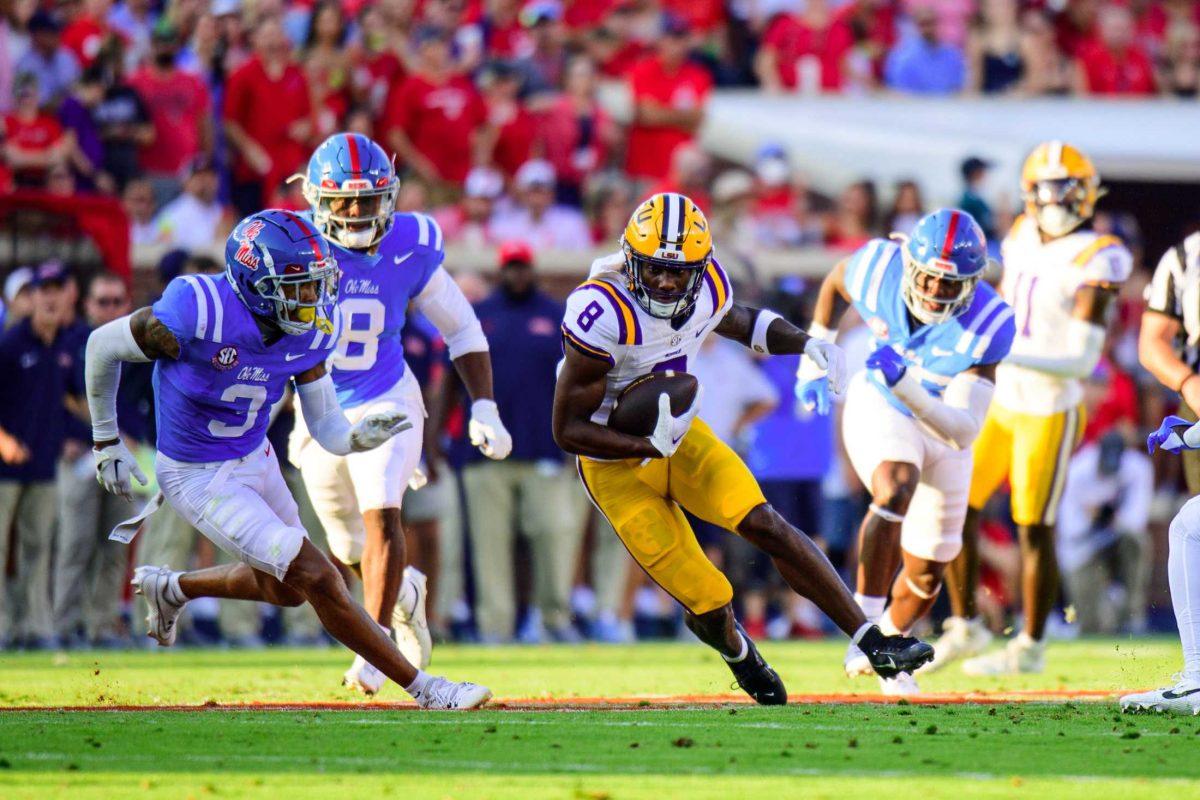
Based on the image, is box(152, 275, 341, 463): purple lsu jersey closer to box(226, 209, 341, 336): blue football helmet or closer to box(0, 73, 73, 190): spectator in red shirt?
box(226, 209, 341, 336): blue football helmet

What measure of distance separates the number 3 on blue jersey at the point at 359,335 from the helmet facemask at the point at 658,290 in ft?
4.49

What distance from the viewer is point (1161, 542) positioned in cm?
1424

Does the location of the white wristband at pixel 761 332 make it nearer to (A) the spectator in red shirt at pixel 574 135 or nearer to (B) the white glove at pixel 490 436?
(B) the white glove at pixel 490 436

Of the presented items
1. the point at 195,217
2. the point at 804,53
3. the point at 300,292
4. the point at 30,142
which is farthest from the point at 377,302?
the point at 804,53

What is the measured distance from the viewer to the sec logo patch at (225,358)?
21.9 feet

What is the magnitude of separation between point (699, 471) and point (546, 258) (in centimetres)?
646

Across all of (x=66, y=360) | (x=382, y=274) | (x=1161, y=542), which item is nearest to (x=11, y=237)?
(x=66, y=360)

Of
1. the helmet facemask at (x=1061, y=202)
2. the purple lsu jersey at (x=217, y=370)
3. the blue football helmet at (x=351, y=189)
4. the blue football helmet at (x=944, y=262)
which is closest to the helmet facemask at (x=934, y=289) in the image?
the blue football helmet at (x=944, y=262)

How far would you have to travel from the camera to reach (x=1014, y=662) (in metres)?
9.13

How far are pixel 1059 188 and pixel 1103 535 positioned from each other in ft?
15.9

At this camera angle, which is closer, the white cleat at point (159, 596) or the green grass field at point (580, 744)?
the green grass field at point (580, 744)

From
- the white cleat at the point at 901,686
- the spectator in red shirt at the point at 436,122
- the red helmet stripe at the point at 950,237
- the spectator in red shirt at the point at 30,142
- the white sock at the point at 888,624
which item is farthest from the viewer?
the spectator in red shirt at the point at 436,122

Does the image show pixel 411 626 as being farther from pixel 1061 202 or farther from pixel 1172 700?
pixel 1061 202

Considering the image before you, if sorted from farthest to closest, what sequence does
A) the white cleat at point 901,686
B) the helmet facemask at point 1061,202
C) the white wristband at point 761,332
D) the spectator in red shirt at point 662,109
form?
the spectator in red shirt at point 662,109
the helmet facemask at point 1061,202
the white cleat at point 901,686
the white wristband at point 761,332
